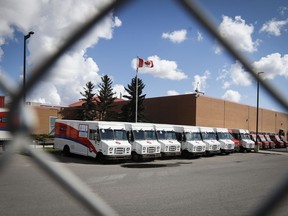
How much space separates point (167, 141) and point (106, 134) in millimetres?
5934

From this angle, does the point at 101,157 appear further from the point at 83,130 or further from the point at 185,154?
the point at 185,154

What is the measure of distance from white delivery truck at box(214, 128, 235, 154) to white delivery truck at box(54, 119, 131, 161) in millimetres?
13402

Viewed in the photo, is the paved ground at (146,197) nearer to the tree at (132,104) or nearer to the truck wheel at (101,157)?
the truck wheel at (101,157)

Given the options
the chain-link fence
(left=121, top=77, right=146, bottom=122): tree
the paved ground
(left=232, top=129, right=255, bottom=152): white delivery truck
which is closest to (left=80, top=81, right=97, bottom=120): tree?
(left=121, top=77, right=146, bottom=122): tree

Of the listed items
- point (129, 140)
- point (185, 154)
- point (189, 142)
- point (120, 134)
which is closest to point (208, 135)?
point (189, 142)

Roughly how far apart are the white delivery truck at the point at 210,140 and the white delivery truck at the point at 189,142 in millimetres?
1216

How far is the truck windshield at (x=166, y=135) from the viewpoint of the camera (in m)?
26.2

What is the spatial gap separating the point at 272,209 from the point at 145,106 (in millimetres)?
53211

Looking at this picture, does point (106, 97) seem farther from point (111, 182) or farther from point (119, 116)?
point (111, 182)

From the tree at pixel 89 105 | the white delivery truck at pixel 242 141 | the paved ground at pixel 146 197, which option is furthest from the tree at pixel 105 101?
the paved ground at pixel 146 197

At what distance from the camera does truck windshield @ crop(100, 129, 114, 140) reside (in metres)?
21.9

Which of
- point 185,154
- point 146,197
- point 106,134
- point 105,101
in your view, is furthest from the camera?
point 105,101

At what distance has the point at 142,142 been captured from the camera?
941 inches

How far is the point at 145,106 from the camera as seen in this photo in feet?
180
